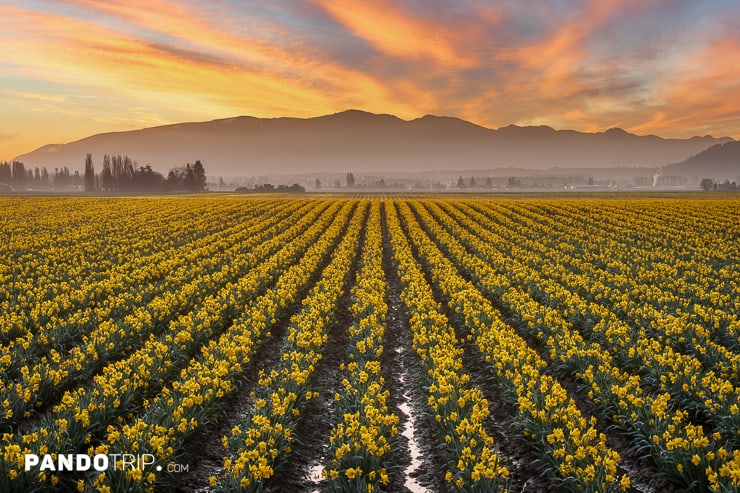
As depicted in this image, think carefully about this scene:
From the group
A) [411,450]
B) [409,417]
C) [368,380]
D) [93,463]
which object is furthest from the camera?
[368,380]

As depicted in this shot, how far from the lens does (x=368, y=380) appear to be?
33.2 feet

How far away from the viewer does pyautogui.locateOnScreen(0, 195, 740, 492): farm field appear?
700cm

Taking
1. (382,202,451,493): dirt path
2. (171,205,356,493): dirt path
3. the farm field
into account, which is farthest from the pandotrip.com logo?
(382,202,451,493): dirt path

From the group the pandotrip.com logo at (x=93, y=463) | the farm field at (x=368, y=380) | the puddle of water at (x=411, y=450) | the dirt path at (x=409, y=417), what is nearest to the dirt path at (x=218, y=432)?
the farm field at (x=368, y=380)

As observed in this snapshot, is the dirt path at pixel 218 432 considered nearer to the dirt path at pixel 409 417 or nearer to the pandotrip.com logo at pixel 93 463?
the pandotrip.com logo at pixel 93 463

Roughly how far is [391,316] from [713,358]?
8.49 meters

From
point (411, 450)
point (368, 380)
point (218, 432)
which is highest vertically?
point (368, 380)

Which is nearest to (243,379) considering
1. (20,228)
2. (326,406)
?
(326,406)

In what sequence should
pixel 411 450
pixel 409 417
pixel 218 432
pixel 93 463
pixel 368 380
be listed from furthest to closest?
pixel 368 380
pixel 409 417
pixel 218 432
pixel 411 450
pixel 93 463

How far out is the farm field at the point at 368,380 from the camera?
23.0 feet

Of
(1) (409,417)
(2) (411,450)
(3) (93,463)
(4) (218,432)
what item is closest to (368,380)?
(1) (409,417)

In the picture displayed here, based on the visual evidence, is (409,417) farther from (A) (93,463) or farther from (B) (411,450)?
(A) (93,463)

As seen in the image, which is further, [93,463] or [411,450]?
[411,450]

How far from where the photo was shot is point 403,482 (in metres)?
7.56
